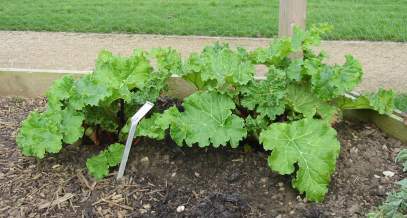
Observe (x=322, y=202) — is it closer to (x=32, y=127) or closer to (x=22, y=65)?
(x=32, y=127)

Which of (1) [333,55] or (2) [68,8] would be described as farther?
(2) [68,8]

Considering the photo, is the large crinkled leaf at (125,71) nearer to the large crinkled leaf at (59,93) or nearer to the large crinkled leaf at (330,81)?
the large crinkled leaf at (59,93)

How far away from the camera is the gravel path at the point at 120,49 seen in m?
5.41

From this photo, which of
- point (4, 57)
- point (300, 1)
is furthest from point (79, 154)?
point (4, 57)

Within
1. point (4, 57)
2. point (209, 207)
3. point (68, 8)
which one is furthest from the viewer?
point (68, 8)

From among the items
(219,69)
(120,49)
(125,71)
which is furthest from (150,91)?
(120,49)

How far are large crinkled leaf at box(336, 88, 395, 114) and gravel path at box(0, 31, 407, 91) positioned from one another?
5.24 feet

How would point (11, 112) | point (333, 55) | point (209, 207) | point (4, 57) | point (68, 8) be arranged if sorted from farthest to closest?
point (68, 8) < point (4, 57) < point (333, 55) < point (11, 112) < point (209, 207)

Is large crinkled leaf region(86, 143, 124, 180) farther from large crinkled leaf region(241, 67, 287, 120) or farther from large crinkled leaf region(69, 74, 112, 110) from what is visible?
large crinkled leaf region(241, 67, 287, 120)

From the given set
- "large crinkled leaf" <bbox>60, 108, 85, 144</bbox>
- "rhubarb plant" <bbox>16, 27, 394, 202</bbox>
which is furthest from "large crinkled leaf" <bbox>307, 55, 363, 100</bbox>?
"large crinkled leaf" <bbox>60, 108, 85, 144</bbox>

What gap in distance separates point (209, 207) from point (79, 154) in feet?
2.99

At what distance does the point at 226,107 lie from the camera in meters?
3.13

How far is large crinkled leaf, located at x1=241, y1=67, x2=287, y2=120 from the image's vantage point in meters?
3.16

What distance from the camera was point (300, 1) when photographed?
11.8 feet
